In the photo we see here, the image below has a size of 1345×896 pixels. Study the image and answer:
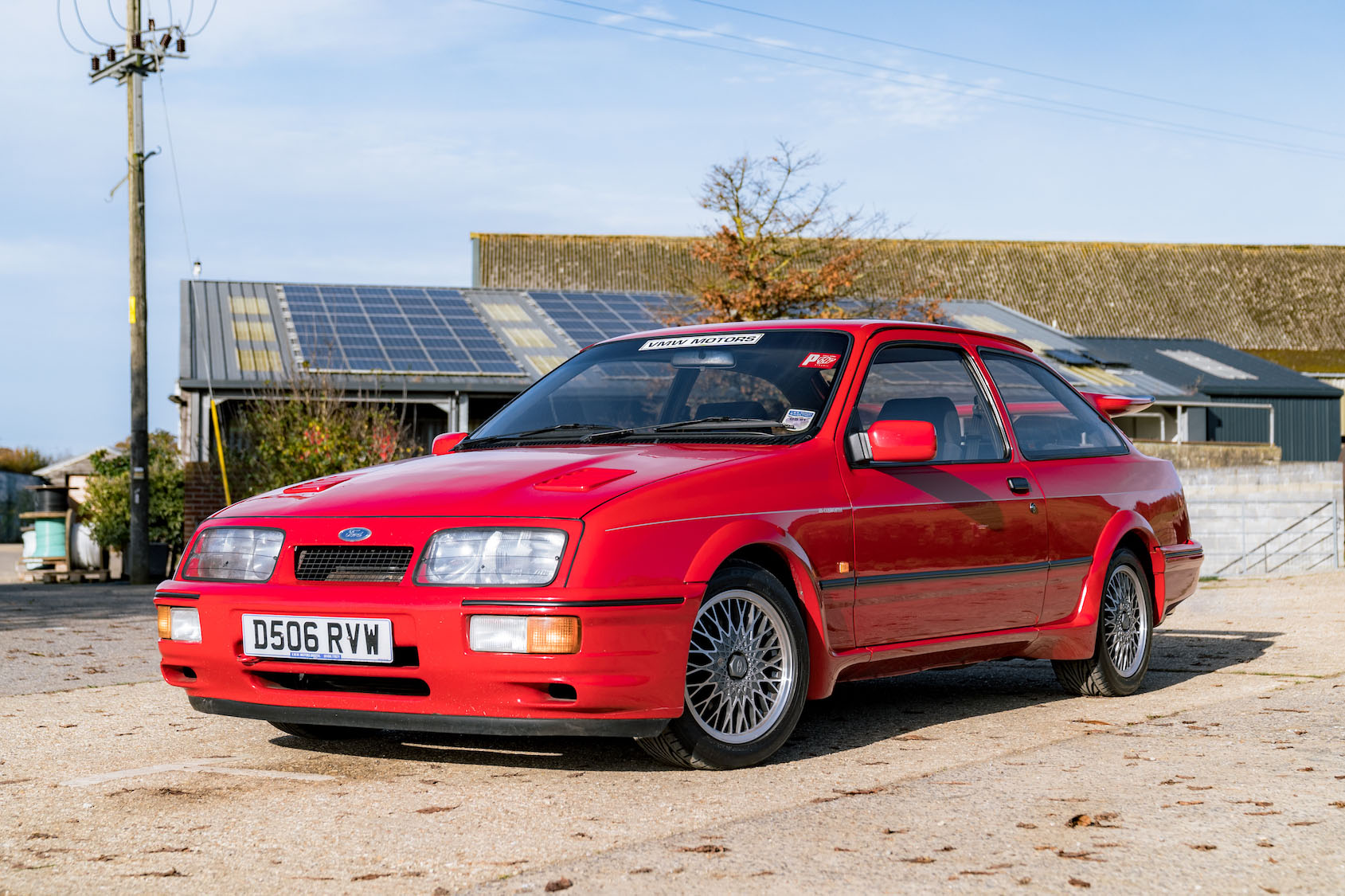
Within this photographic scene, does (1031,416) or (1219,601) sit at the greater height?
(1031,416)

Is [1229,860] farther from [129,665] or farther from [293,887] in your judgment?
[129,665]

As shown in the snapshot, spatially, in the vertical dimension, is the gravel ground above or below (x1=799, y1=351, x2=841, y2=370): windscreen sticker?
below

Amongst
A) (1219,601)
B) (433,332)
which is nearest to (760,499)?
(1219,601)

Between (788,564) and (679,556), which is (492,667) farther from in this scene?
(788,564)

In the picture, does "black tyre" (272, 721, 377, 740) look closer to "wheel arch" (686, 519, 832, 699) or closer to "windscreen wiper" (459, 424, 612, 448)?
"windscreen wiper" (459, 424, 612, 448)

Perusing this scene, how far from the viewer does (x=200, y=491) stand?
62.4 ft

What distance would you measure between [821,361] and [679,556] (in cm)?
136

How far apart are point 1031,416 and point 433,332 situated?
66.2ft

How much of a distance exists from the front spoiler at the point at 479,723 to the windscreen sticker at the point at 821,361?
1667 millimetres

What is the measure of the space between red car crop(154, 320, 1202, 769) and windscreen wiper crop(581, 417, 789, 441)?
0.01 meters

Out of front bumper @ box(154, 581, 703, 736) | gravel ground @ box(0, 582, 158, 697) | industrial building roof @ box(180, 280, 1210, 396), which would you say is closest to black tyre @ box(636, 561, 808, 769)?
front bumper @ box(154, 581, 703, 736)

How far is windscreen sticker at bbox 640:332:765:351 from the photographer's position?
5.84 metres

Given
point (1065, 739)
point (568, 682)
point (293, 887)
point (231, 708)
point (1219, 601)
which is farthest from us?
point (1219, 601)

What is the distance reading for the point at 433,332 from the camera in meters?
25.7
